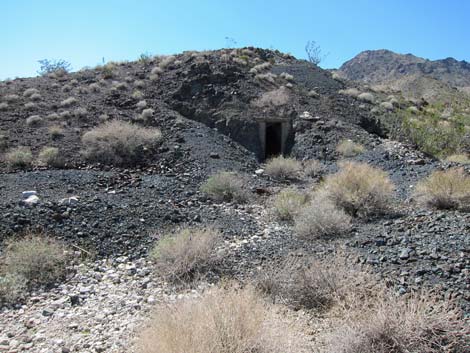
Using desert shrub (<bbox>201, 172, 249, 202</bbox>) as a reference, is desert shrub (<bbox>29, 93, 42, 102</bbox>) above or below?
above

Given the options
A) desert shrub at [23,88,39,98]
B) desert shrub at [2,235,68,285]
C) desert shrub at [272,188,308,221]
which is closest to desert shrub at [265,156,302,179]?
desert shrub at [272,188,308,221]

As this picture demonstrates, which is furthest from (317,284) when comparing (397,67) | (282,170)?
(397,67)

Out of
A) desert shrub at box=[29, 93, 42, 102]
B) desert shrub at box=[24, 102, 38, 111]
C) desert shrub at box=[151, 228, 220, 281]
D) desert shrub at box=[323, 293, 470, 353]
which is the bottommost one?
desert shrub at box=[151, 228, 220, 281]

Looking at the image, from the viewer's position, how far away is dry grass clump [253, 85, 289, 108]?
17188 mm

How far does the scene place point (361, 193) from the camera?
7176mm

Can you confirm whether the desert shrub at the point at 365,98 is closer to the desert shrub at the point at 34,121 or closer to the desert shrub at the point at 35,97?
the desert shrub at the point at 34,121

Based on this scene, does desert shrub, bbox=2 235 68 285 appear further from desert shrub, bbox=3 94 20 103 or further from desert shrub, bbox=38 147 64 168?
desert shrub, bbox=3 94 20 103

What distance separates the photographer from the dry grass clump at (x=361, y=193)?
705cm

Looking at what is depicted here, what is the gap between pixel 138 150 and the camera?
1352 centimetres

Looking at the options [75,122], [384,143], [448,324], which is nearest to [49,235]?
[448,324]

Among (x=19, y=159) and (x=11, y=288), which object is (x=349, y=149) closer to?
(x=19, y=159)

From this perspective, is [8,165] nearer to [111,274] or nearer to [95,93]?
[95,93]

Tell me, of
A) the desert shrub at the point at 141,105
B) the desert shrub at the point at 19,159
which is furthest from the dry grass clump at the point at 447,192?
the desert shrub at the point at 141,105

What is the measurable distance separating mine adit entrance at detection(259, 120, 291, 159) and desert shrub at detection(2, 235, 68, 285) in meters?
10.7
